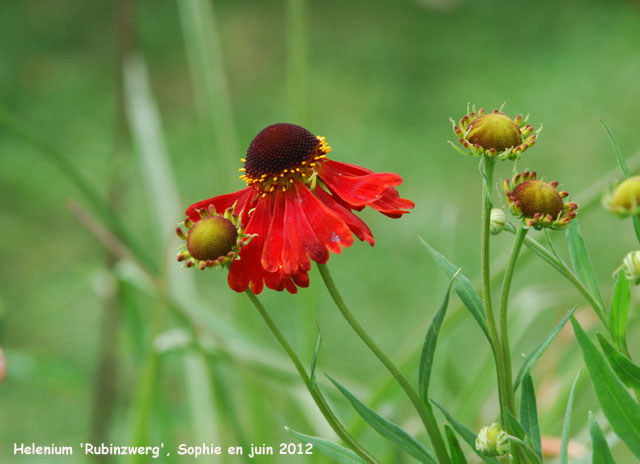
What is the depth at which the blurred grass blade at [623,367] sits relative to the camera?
0.94 feet

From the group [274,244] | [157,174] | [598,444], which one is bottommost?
[598,444]

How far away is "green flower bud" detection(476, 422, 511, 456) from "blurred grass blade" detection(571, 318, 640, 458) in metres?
0.04

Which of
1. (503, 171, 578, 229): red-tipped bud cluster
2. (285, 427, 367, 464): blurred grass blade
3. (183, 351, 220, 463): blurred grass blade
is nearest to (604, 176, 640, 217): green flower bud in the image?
(503, 171, 578, 229): red-tipped bud cluster

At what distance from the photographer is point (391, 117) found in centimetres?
204

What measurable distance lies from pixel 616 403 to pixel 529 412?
4 centimetres

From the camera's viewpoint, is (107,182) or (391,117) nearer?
(107,182)

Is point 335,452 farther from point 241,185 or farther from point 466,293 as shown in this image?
point 241,185

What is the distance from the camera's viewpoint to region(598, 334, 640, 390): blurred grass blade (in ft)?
0.94

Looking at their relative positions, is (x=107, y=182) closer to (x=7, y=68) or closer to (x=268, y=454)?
(x=7, y=68)

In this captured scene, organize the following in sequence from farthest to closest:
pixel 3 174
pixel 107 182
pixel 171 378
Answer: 1. pixel 3 174
2. pixel 107 182
3. pixel 171 378

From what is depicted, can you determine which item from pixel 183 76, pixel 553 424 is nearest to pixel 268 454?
pixel 553 424

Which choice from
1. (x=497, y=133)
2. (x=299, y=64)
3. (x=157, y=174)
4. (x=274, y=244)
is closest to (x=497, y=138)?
(x=497, y=133)

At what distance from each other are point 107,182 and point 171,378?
0.57 metres

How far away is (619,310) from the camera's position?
12.1 inches
